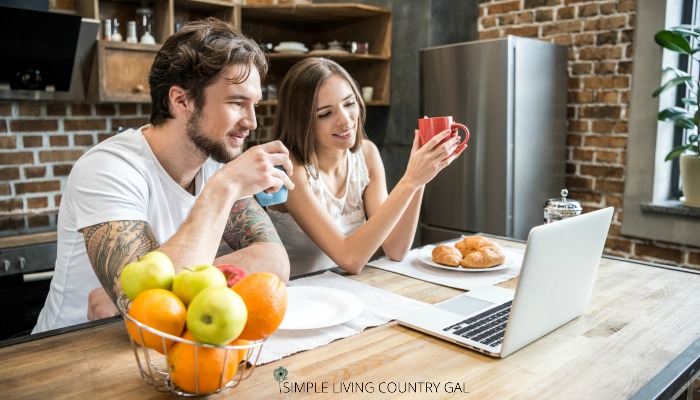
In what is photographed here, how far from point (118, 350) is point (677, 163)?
10.1 ft

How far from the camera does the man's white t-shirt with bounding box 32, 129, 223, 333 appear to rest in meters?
1.29

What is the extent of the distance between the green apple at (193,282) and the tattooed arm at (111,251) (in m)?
0.39

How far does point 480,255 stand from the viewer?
159cm

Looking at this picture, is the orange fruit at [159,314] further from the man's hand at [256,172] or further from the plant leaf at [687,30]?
the plant leaf at [687,30]

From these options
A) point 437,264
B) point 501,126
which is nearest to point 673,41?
point 501,126

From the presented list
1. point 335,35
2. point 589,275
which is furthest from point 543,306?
point 335,35

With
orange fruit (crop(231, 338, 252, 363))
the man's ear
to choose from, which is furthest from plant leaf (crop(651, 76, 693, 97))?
orange fruit (crop(231, 338, 252, 363))

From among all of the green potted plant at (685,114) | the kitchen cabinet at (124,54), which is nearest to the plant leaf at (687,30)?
the green potted plant at (685,114)

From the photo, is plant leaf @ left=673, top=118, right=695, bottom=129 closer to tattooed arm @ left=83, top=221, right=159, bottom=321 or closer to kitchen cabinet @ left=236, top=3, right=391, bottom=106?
kitchen cabinet @ left=236, top=3, right=391, bottom=106

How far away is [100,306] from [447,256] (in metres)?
0.90

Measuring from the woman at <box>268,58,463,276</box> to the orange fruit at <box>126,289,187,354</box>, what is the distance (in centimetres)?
85

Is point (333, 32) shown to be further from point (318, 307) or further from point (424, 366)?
point (424, 366)

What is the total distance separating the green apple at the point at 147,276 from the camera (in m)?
0.82

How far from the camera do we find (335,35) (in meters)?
4.00
